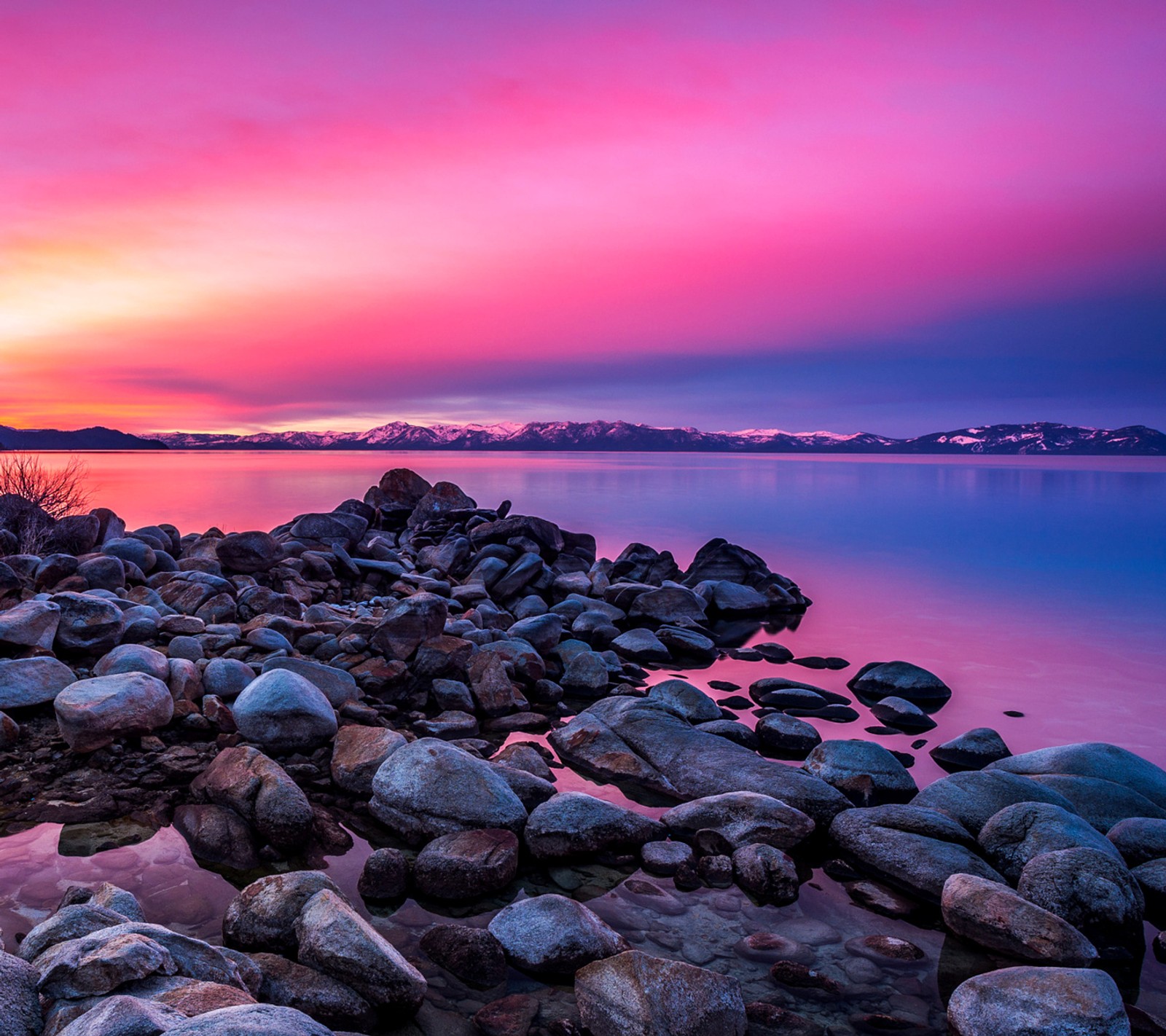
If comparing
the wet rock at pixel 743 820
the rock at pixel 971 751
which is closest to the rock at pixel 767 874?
the wet rock at pixel 743 820

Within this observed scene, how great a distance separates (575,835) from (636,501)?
39.9m

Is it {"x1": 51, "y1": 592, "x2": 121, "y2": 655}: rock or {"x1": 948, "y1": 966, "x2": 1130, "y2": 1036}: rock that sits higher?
{"x1": 51, "y1": 592, "x2": 121, "y2": 655}: rock

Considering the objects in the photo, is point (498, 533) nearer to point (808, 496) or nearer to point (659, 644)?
point (659, 644)

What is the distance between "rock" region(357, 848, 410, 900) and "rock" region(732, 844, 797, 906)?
2.31 meters

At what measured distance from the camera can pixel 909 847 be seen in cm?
539

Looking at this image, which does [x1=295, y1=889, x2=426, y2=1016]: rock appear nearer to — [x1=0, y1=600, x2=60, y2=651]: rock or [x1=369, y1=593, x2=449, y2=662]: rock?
[x1=369, y1=593, x2=449, y2=662]: rock

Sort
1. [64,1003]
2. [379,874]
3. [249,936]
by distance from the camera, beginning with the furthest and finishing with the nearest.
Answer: [379,874] < [249,936] < [64,1003]

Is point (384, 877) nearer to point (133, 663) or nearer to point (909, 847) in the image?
point (909, 847)

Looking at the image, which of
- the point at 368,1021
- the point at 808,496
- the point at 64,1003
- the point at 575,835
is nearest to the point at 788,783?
the point at 575,835

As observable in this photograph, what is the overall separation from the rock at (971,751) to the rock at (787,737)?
1294 mm

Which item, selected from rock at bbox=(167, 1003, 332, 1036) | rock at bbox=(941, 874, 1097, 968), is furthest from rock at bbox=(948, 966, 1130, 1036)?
rock at bbox=(167, 1003, 332, 1036)

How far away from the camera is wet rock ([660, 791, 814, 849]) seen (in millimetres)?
5668

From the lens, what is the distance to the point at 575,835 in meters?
5.42

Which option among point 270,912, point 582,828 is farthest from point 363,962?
point 582,828
